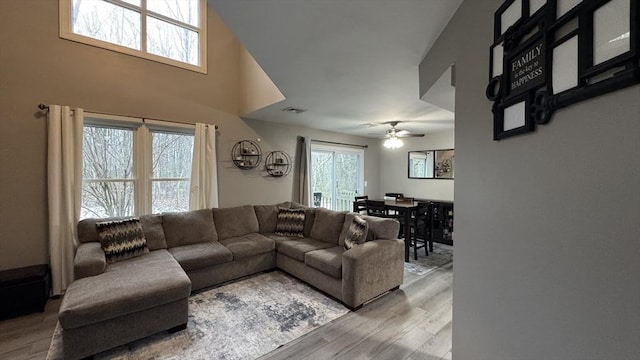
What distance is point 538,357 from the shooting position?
0.84 meters

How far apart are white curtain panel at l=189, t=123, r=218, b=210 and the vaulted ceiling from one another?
1.28 meters

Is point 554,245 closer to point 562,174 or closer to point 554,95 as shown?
point 562,174

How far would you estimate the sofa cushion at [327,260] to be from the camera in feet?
9.37

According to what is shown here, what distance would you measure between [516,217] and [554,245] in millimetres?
174

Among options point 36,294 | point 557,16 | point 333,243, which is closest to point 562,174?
point 557,16

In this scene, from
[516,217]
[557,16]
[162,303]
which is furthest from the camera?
[162,303]

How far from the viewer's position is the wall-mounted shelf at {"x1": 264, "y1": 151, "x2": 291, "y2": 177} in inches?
193

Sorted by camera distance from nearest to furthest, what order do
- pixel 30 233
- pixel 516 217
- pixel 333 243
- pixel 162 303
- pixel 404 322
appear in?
pixel 516 217
pixel 162 303
pixel 404 322
pixel 30 233
pixel 333 243

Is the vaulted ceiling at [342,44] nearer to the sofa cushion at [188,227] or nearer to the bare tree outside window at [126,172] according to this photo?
the bare tree outside window at [126,172]

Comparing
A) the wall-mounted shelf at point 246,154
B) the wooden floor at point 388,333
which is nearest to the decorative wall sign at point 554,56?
the wooden floor at point 388,333

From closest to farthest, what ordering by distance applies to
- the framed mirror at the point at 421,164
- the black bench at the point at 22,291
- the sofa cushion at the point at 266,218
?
the black bench at the point at 22,291, the sofa cushion at the point at 266,218, the framed mirror at the point at 421,164

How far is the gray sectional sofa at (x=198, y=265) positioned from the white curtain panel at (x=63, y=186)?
22cm

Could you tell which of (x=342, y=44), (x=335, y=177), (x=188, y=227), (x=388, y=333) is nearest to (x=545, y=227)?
(x=342, y=44)

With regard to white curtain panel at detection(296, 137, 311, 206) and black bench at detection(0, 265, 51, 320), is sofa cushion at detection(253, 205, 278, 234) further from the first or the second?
black bench at detection(0, 265, 51, 320)
